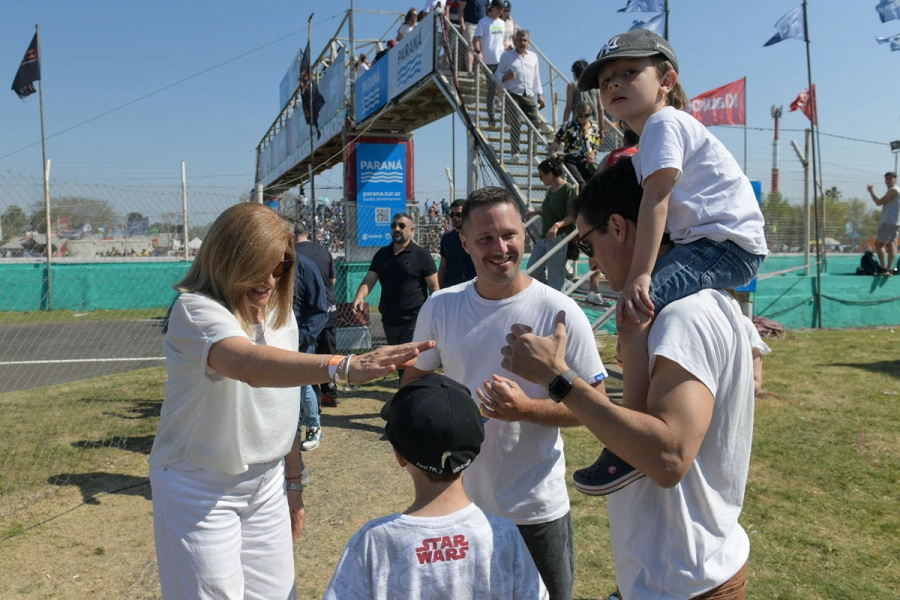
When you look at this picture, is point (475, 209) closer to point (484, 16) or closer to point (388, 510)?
point (388, 510)

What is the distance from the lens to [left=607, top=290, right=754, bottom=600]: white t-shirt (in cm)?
159

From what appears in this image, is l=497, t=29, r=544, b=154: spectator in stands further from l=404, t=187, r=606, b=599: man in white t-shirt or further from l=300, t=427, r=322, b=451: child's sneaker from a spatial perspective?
l=404, t=187, r=606, b=599: man in white t-shirt

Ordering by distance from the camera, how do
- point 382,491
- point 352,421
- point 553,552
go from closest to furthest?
point 553,552
point 382,491
point 352,421

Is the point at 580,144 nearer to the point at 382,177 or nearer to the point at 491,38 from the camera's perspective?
the point at 491,38

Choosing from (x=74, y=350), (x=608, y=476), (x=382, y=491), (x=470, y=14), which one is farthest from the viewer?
(x=470, y=14)

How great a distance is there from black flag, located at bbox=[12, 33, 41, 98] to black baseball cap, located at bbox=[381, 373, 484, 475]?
61.7 feet

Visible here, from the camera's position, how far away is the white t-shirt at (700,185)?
2.00 meters

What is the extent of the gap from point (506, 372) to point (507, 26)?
1207 cm

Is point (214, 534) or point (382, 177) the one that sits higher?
point (382, 177)

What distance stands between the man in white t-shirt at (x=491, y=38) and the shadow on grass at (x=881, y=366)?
25.3 feet

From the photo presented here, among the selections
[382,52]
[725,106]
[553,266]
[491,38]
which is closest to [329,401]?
[553,266]

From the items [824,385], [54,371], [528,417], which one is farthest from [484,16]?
[528,417]

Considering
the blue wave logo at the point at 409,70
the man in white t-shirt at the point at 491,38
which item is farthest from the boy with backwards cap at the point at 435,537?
the blue wave logo at the point at 409,70

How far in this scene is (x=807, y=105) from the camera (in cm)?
1636
